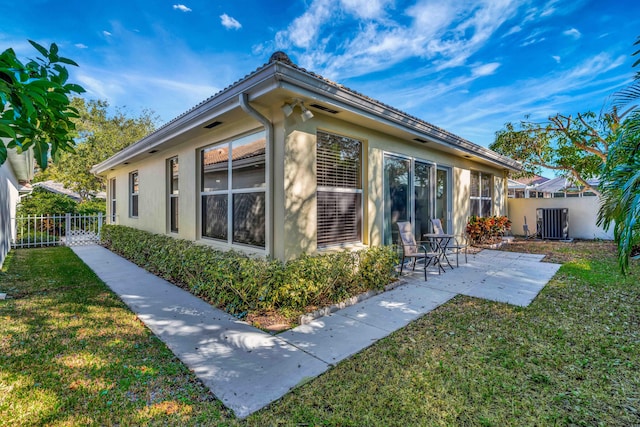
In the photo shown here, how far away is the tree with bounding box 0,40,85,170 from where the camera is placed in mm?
1624

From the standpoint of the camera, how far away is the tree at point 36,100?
5.33 ft

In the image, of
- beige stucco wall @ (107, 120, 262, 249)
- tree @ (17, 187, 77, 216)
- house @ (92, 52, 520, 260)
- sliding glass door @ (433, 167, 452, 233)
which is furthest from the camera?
tree @ (17, 187, 77, 216)

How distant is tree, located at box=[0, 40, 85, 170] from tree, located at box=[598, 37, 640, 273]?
3.67 meters

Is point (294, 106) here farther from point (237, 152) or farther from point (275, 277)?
point (275, 277)

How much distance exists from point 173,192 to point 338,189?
500 centimetres

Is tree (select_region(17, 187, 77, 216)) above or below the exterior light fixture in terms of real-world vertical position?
below

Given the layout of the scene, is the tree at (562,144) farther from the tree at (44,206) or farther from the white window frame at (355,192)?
the tree at (44,206)

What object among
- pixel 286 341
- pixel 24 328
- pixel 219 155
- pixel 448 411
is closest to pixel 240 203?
pixel 219 155

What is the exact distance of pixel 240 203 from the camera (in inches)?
218

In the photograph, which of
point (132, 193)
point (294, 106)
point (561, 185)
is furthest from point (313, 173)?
point (561, 185)

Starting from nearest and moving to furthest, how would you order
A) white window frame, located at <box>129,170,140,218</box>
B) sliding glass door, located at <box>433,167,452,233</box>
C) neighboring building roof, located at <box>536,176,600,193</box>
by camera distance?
sliding glass door, located at <box>433,167,452,233</box> < white window frame, located at <box>129,170,140,218</box> < neighboring building roof, located at <box>536,176,600,193</box>

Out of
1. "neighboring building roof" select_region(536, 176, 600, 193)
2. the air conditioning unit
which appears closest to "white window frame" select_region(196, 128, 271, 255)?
the air conditioning unit

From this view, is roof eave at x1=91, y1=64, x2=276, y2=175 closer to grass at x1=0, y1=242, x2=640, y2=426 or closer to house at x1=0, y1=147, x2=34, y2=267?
house at x1=0, y1=147, x2=34, y2=267

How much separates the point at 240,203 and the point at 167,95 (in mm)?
9670
